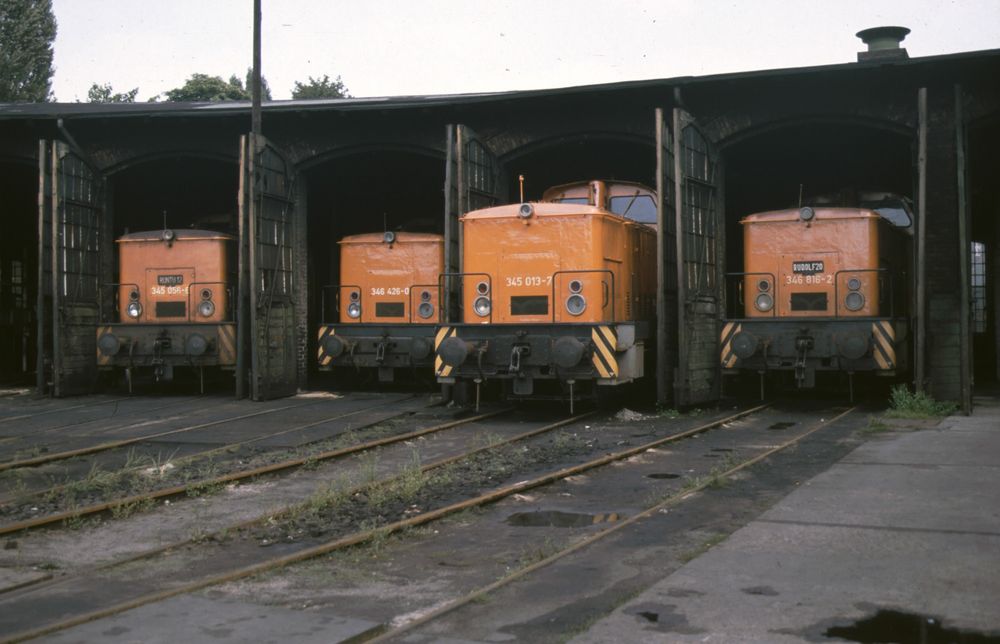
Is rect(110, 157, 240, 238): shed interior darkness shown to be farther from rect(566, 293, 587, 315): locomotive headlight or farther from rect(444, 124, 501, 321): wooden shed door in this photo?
rect(566, 293, 587, 315): locomotive headlight

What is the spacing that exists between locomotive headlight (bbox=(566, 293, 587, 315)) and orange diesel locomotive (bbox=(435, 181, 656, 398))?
13mm

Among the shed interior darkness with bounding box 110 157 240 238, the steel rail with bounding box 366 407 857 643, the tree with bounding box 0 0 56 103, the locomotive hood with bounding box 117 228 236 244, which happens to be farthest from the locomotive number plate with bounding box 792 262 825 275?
the tree with bounding box 0 0 56 103

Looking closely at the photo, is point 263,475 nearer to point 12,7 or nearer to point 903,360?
point 903,360

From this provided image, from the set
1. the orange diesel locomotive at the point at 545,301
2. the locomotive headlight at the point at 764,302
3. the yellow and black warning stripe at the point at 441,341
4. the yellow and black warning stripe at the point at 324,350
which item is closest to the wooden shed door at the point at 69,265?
the yellow and black warning stripe at the point at 324,350

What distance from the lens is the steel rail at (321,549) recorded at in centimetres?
479

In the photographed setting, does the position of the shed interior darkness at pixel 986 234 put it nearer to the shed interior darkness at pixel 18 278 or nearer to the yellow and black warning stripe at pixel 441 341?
the yellow and black warning stripe at pixel 441 341

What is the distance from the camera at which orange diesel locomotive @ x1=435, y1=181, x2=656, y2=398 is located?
42.0 feet

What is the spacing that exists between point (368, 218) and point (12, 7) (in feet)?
83.8

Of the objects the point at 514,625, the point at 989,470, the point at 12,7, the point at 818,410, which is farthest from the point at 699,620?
the point at 12,7

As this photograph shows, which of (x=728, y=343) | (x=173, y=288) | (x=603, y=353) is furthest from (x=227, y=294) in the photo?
(x=728, y=343)

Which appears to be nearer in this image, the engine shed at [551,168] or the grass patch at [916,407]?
the grass patch at [916,407]

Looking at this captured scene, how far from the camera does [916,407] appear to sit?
13500mm

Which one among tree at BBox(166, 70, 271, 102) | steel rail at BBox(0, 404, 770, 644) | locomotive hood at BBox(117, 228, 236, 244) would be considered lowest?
steel rail at BBox(0, 404, 770, 644)

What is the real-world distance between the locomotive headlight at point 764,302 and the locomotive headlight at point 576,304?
3.41m
